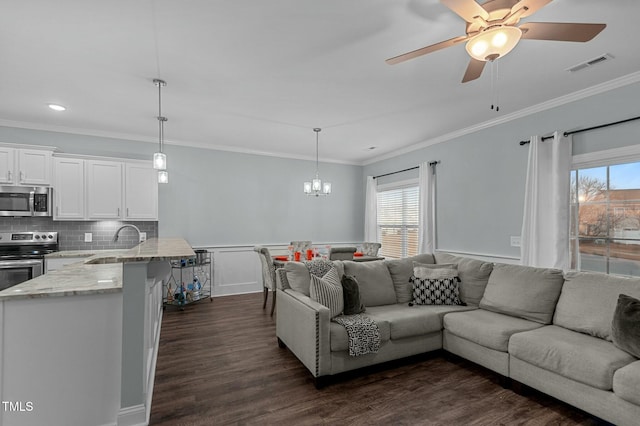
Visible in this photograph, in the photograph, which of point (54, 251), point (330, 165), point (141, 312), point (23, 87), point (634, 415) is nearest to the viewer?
point (634, 415)

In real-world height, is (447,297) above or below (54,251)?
below

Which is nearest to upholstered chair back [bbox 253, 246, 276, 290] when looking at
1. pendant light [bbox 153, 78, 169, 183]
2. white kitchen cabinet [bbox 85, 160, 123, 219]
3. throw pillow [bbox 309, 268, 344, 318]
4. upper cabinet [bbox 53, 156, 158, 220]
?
throw pillow [bbox 309, 268, 344, 318]

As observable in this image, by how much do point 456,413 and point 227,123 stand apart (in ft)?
14.2

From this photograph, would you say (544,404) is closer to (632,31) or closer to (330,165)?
(632,31)

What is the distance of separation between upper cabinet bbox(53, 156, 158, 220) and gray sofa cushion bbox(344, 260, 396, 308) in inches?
139

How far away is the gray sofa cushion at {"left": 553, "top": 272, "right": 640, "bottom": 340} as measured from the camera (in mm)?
2510

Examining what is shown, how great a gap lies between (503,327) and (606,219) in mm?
1909

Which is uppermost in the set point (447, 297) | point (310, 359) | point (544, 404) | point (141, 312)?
point (141, 312)

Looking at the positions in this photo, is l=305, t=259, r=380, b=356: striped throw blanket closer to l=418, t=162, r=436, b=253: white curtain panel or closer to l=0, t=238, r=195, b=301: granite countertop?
l=0, t=238, r=195, b=301: granite countertop

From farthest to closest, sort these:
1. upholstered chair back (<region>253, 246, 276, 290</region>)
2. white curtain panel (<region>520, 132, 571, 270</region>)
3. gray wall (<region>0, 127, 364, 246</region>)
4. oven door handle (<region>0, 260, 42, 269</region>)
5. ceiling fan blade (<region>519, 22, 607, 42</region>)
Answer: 1. gray wall (<region>0, 127, 364, 246</region>)
2. upholstered chair back (<region>253, 246, 276, 290</region>)
3. oven door handle (<region>0, 260, 42, 269</region>)
4. white curtain panel (<region>520, 132, 571, 270</region>)
5. ceiling fan blade (<region>519, 22, 607, 42</region>)

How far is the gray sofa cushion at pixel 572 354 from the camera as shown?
2.11 meters

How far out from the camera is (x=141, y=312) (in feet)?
6.88

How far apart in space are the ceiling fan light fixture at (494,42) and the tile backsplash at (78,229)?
17.5 ft

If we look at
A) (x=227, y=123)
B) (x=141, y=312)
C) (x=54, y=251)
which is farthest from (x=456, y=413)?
(x=54, y=251)
